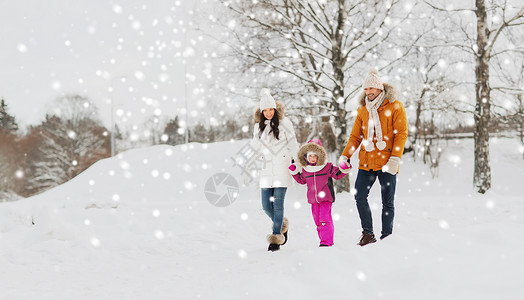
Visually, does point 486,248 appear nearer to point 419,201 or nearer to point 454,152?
point 419,201

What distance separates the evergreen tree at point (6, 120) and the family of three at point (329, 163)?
56245 millimetres

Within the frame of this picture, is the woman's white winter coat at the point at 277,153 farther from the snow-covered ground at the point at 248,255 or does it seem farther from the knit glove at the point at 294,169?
the snow-covered ground at the point at 248,255

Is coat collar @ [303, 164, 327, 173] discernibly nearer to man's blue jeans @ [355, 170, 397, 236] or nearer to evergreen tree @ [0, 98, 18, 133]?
man's blue jeans @ [355, 170, 397, 236]

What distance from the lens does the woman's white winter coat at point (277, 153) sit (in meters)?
4.98

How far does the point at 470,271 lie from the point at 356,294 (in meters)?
0.80

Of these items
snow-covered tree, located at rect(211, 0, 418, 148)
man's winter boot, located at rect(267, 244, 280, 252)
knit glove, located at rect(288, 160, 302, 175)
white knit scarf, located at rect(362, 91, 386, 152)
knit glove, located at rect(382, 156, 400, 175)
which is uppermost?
snow-covered tree, located at rect(211, 0, 418, 148)

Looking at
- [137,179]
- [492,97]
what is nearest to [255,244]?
[492,97]

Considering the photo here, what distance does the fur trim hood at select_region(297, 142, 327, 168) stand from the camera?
15.8 ft

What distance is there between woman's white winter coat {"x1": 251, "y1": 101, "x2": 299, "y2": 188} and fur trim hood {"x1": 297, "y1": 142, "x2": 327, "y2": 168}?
0.13 m

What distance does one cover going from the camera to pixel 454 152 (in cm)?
2055

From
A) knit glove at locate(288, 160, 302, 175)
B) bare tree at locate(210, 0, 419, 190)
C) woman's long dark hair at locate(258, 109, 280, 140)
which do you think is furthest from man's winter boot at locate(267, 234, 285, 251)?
bare tree at locate(210, 0, 419, 190)

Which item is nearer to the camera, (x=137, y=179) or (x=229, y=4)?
(x=229, y=4)

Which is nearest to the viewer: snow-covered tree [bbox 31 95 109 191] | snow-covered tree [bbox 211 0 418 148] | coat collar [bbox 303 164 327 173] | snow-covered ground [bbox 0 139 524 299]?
snow-covered ground [bbox 0 139 524 299]

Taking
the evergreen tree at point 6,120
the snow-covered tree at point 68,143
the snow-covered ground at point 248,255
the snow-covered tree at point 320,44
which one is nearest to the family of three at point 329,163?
the snow-covered ground at point 248,255
